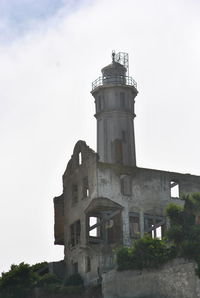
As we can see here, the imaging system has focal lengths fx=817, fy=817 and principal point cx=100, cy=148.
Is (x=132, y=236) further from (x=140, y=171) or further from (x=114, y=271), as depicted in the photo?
(x=114, y=271)

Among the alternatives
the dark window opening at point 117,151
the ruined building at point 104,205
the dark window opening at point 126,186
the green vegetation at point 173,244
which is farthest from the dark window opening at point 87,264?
the dark window opening at point 117,151

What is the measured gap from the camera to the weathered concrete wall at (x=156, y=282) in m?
45.0

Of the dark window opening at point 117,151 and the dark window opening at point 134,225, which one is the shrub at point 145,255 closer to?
the dark window opening at point 134,225

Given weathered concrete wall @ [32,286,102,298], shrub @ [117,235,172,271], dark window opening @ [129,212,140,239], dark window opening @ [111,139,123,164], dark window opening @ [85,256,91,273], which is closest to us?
shrub @ [117,235,172,271]

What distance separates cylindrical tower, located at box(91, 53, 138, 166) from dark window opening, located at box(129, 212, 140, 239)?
29.5 feet

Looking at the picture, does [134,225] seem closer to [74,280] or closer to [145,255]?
[74,280]

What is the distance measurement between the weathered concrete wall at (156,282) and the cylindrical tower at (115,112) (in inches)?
783

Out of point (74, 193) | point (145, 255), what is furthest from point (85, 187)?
point (145, 255)

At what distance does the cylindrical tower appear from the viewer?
227 feet

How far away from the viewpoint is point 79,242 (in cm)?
6016

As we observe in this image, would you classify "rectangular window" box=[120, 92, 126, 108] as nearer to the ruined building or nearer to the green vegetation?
the ruined building

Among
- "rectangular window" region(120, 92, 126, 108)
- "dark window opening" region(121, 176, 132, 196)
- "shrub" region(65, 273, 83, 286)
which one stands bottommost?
"shrub" region(65, 273, 83, 286)

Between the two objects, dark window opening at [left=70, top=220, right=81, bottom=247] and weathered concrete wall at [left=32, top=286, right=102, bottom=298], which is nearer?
weathered concrete wall at [left=32, top=286, right=102, bottom=298]

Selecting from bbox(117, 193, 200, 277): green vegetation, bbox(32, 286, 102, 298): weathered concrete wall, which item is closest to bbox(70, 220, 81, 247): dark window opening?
bbox(32, 286, 102, 298): weathered concrete wall
